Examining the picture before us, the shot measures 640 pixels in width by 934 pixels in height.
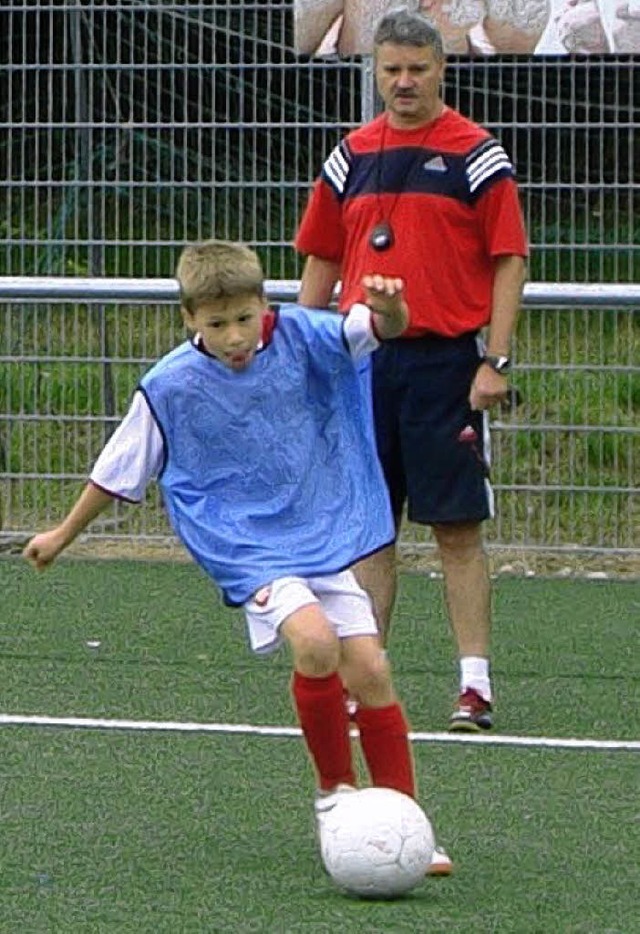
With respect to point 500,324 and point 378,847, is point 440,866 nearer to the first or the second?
point 378,847

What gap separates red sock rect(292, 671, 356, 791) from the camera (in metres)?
5.44

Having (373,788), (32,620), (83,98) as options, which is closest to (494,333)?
(373,788)

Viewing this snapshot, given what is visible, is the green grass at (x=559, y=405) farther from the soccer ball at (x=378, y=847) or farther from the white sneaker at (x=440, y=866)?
the soccer ball at (x=378, y=847)

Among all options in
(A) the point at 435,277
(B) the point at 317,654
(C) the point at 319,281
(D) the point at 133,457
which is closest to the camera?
(B) the point at 317,654

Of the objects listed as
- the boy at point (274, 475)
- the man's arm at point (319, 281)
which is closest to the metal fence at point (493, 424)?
the man's arm at point (319, 281)

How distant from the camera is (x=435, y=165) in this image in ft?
23.5

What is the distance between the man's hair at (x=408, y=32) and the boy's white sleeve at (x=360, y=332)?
1.63 meters

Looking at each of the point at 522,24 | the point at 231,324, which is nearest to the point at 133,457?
the point at 231,324

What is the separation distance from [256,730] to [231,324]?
186 centimetres

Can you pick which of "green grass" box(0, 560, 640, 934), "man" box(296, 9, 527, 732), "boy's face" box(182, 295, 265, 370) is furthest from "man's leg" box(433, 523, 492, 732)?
"boy's face" box(182, 295, 265, 370)

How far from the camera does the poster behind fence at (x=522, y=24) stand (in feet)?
32.0

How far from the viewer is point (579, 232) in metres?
10.3

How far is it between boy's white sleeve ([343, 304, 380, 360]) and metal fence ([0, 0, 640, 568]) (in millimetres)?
4578

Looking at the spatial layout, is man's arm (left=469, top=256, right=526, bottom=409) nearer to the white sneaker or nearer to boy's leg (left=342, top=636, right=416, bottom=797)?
boy's leg (left=342, top=636, right=416, bottom=797)
